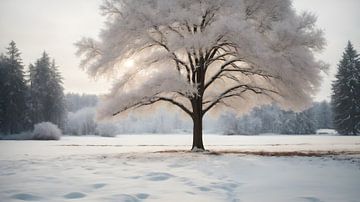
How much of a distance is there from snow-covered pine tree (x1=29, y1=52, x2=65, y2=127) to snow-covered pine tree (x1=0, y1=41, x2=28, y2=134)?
16.6ft

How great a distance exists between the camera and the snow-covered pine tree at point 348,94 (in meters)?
58.1

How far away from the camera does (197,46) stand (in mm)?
16312

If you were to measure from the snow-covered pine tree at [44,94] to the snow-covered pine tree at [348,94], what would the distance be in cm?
4992

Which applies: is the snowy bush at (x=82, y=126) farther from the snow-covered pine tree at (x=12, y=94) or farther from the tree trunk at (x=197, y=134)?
the tree trunk at (x=197, y=134)

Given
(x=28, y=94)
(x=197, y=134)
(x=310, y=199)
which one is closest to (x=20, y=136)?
(x=28, y=94)

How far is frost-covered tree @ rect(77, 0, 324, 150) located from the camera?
55.5 ft

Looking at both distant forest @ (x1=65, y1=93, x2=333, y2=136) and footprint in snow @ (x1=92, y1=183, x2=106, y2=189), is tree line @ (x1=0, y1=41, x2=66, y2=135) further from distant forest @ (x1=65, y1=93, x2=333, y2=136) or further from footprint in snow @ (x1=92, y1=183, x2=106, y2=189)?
footprint in snow @ (x1=92, y1=183, x2=106, y2=189)

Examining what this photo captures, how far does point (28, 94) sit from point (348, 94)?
181 feet

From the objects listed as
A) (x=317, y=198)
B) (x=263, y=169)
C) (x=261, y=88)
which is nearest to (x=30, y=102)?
(x=261, y=88)

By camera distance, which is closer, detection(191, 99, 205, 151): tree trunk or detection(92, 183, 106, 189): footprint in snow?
detection(92, 183, 106, 189): footprint in snow

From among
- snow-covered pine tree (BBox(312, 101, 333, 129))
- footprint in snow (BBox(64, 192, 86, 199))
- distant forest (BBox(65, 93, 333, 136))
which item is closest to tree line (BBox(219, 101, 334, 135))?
distant forest (BBox(65, 93, 333, 136))

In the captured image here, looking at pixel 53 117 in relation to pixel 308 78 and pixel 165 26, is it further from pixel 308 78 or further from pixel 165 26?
pixel 308 78

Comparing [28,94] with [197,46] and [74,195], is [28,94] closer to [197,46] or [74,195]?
[197,46]

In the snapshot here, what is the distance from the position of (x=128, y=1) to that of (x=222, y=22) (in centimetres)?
557
